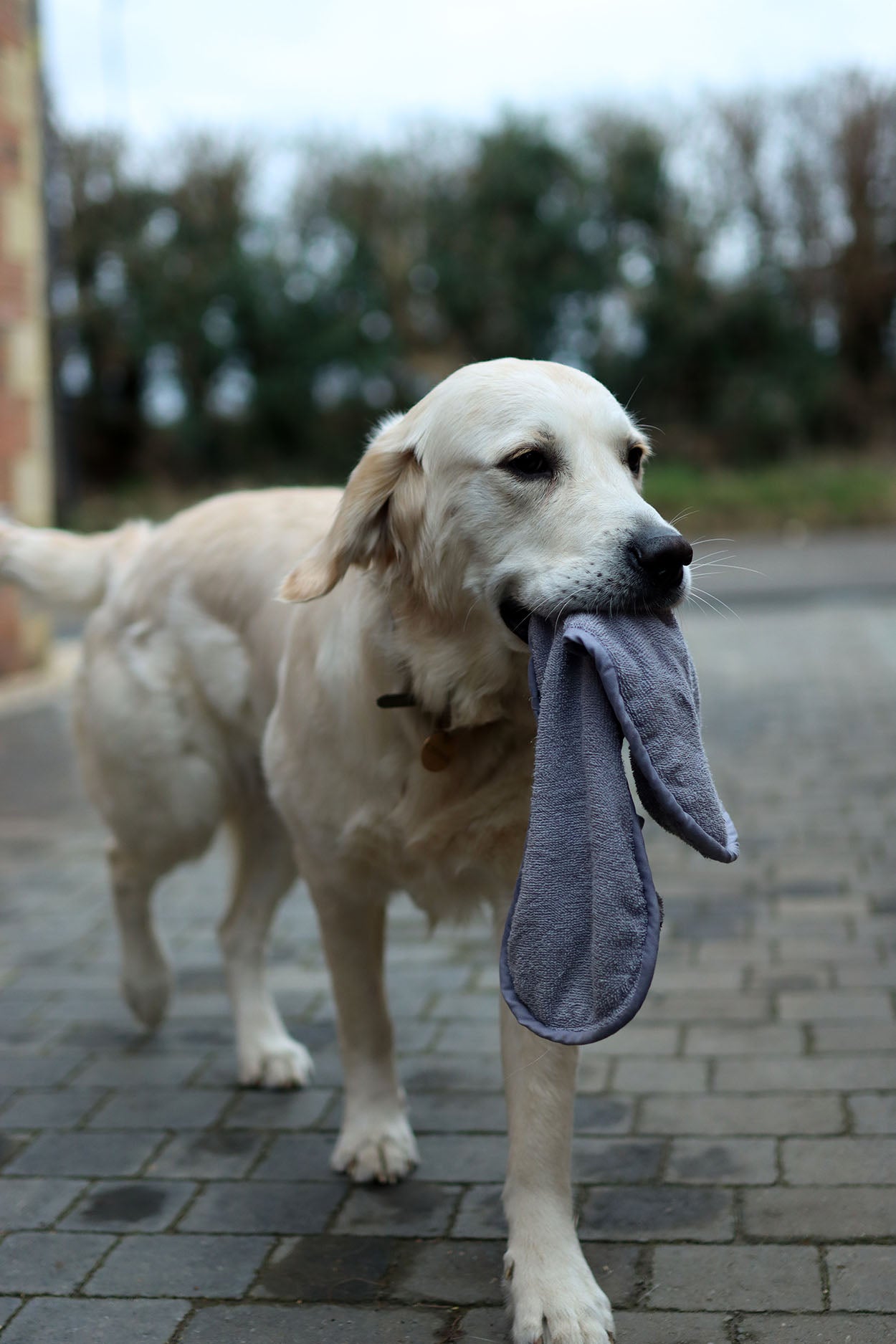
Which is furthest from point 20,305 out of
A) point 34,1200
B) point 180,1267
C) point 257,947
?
point 180,1267

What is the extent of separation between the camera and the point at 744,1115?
10.5 feet

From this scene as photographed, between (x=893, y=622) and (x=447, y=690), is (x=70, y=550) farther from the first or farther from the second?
(x=893, y=622)

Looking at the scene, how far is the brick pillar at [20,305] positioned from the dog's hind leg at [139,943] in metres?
6.31

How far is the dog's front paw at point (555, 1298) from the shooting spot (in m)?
2.35

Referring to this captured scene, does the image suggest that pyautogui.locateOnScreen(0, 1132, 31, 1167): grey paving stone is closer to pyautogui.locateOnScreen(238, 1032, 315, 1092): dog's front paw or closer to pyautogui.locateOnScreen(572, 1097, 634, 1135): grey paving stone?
pyautogui.locateOnScreen(238, 1032, 315, 1092): dog's front paw

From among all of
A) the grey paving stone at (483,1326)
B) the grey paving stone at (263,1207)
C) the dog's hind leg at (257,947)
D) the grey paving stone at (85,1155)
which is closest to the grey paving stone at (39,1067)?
the grey paving stone at (85,1155)

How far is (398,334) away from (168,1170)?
2272 centimetres

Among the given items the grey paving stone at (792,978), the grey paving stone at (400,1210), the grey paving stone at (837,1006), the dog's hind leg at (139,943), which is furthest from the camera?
the grey paving stone at (792,978)

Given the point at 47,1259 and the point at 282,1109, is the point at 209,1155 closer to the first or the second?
the point at 282,1109

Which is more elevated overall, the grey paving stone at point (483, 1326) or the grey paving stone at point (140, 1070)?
the grey paving stone at point (483, 1326)

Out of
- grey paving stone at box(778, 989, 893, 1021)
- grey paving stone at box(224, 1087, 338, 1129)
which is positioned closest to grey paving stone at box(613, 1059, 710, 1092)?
grey paving stone at box(778, 989, 893, 1021)

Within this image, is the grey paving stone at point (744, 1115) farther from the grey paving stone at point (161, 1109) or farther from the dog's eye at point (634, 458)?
the dog's eye at point (634, 458)

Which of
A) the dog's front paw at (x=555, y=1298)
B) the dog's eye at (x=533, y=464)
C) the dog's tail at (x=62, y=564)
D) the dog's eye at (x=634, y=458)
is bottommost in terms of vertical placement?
the dog's front paw at (x=555, y=1298)

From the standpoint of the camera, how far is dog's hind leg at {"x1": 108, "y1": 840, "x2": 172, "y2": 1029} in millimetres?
3871
